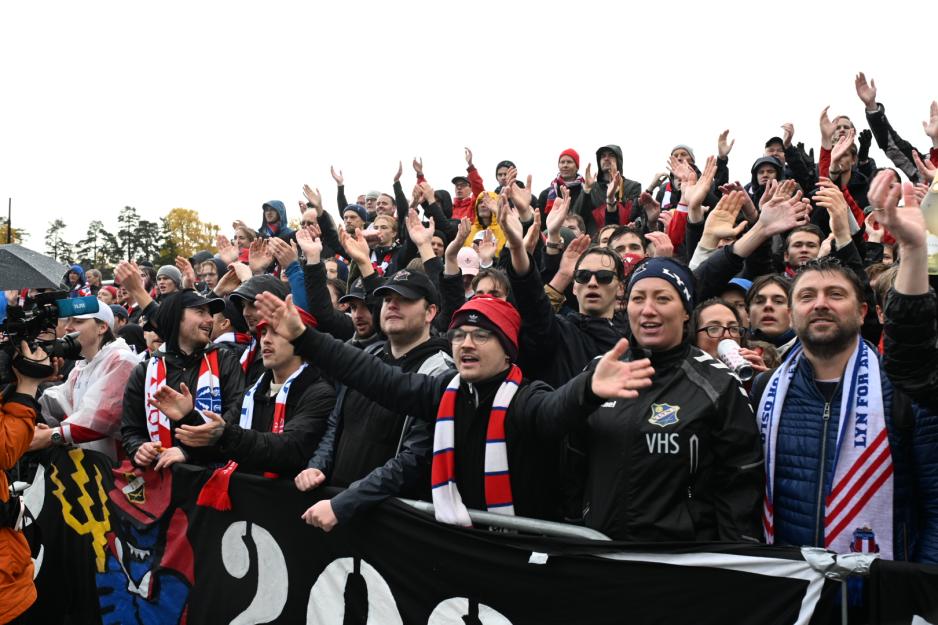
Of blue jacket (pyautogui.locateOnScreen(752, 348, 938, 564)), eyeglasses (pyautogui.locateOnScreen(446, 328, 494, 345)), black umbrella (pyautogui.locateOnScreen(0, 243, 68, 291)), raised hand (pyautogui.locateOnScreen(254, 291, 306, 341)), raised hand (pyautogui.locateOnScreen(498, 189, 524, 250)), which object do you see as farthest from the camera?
black umbrella (pyautogui.locateOnScreen(0, 243, 68, 291))

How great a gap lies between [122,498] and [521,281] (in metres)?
3.11

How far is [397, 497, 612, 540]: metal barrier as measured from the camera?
10.3ft

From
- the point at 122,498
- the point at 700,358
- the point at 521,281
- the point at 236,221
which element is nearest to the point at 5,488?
the point at 122,498

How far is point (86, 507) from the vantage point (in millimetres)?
5480

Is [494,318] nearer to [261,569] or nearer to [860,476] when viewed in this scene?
[860,476]

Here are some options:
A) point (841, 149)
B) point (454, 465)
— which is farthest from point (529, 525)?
point (841, 149)

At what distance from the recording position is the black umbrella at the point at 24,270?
4.48 meters

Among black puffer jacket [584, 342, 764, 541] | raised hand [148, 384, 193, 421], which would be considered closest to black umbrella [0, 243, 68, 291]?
raised hand [148, 384, 193, 421]

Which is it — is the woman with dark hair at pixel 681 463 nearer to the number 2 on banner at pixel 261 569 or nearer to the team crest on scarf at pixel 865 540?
the team crest on scarf at pixel 865 540

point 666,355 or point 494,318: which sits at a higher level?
point 494,318

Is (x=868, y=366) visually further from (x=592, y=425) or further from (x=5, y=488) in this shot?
(x=5, y=488)

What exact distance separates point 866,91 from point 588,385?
656 centimetres

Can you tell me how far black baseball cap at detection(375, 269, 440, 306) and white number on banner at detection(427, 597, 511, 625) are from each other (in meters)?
1.68

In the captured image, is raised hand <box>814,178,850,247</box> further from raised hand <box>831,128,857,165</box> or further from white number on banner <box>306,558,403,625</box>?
white number on banner <box>306,558,403,625</box>
